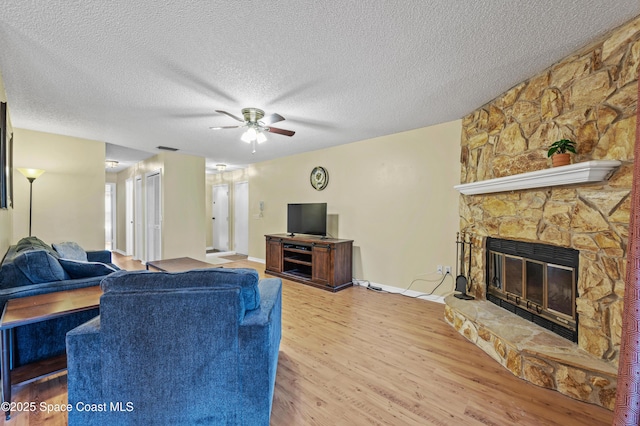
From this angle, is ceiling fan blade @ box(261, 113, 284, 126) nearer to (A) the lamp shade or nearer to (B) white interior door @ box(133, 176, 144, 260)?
(A) the lamp shade

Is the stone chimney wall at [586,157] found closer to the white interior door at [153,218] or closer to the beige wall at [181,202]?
the beige wall at [181,202]

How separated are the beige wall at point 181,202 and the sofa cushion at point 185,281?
4.37 meters

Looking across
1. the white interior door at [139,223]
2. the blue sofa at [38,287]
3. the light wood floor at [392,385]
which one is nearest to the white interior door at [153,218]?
the white interior door at [139,223]

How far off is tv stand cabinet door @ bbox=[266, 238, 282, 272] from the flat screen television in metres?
0.34

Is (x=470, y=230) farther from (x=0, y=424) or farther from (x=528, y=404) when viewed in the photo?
(x=0, y=424)

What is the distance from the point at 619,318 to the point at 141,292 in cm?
281

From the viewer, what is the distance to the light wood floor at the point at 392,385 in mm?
1608

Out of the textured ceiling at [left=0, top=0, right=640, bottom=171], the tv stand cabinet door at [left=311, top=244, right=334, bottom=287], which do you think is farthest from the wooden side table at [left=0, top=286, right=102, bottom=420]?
the tv stand cabinet door at [left=311, top=244, right=334, bottom=287]

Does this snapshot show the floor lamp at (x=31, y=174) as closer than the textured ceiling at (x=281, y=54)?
No

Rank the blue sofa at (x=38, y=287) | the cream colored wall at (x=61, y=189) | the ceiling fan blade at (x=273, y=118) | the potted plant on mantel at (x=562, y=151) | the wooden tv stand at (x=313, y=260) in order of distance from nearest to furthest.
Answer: the blue sofa at (x=38, y=287) < the potted plant on mantel at (x=562, y=151) < the ceiling fan blade at (x=273, y=118) < the cream colored wall at (x=61, y=189) < the wooden tv stand at (x=313, y=260)

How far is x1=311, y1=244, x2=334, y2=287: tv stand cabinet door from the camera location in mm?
4147

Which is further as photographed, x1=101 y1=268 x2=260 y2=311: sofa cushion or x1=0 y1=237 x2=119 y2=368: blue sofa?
x1=0 y1=237 x2=119 y2=368: blue sofa

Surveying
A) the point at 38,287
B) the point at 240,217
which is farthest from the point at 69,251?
the point at 240,217

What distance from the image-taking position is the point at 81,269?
2.23 m
